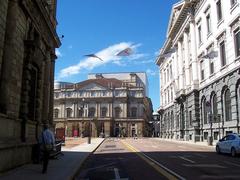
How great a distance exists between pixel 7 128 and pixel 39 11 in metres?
7.62

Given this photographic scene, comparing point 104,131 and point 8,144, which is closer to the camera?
point 8,144

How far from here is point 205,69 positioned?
5228cm

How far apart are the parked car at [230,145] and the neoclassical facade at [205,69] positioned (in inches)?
466

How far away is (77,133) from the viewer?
115250 mm

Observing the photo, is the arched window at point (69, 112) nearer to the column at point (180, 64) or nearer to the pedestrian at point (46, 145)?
the column at point (180, 64)

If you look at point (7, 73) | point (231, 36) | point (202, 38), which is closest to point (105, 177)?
point (7, 73)

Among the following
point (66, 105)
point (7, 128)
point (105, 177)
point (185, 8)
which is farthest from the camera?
point (66, 105)

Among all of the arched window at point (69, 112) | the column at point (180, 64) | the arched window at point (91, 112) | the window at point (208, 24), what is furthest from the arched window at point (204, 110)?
Answer: the arched window at point (69, 112)

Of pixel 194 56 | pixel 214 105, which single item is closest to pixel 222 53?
pixel 214 105

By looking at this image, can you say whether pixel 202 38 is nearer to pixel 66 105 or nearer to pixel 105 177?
pixel 105 177

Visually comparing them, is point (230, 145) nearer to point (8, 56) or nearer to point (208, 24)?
point (8, 56)

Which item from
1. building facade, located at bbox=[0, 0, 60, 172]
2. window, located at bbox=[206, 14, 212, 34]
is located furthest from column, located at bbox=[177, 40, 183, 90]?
building facade, located at bbox=[0, 0, 60, 172]

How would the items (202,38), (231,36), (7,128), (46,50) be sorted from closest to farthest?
(7,128) → (46,50) → (231,36) → (202,38)

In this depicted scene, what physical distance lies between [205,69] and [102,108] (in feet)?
262
